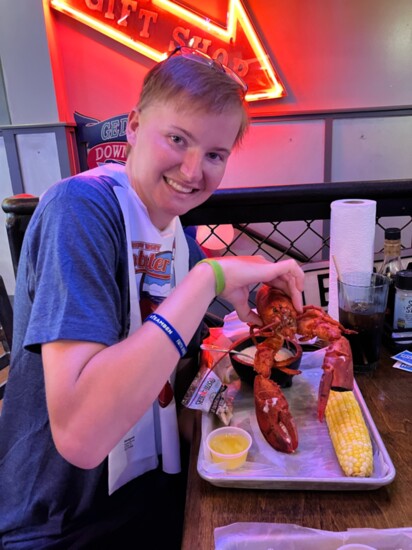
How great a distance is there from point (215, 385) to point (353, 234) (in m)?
0.69

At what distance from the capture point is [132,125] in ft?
3.68

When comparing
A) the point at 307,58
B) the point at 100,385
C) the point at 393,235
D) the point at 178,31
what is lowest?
the point at 100,385

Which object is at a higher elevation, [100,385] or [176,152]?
[176,152]

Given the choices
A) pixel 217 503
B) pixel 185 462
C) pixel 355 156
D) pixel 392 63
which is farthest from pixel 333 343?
pixel 392 63

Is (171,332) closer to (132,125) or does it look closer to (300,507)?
(300,507)

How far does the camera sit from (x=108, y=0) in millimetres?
4379

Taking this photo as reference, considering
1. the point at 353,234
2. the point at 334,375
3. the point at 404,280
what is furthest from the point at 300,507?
the point at 353,234

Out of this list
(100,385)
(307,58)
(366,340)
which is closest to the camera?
(100,385)

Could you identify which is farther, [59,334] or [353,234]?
[353,234]

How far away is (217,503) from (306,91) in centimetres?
441

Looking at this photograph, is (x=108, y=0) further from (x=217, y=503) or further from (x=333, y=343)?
(x=217, y=503)

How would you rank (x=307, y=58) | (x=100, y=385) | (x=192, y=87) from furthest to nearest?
(x=307, y=58) → (x=192, y=87) → (x=100, y=385)

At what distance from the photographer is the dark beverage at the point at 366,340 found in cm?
124

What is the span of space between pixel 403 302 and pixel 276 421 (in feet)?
2.25
